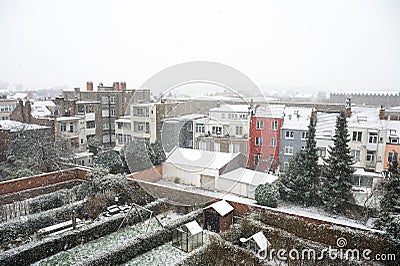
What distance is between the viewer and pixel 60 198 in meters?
7.75

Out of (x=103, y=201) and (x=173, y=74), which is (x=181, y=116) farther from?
(x=103, y=201)

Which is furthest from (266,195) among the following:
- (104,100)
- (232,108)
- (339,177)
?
(104,100)

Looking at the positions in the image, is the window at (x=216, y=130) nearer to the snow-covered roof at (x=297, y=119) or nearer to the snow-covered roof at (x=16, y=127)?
the snow-covered roof at (x=297, y=119)

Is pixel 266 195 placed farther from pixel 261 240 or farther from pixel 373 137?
pixel 373 137

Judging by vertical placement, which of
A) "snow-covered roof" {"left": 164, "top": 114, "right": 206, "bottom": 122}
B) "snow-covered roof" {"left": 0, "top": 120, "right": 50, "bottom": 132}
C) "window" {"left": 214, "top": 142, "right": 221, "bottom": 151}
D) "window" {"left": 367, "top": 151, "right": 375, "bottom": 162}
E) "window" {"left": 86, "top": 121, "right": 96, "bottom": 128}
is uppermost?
"snow-covered roof" {"left": 164, "top": 114, "right": 206, "bottom": 122}

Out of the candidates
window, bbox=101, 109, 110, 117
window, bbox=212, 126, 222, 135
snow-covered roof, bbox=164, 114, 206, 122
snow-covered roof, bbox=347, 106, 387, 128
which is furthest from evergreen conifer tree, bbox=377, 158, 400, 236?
window, bbox=101, 109, 110, 117

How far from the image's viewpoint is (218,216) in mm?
6379

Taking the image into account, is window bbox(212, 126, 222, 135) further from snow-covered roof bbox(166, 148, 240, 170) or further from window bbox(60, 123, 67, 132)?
window bbox(60, 123, 67, 132)

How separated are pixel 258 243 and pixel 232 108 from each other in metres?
2.30

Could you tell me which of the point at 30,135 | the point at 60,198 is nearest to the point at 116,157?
the point at 60,198

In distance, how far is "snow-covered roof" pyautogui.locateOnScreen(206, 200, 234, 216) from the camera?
6359mm

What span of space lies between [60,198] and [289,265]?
18.8 ft

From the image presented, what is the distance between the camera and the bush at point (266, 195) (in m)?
7.65

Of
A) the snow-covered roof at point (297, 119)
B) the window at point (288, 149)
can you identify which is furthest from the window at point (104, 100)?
the window at point (288, 149)
